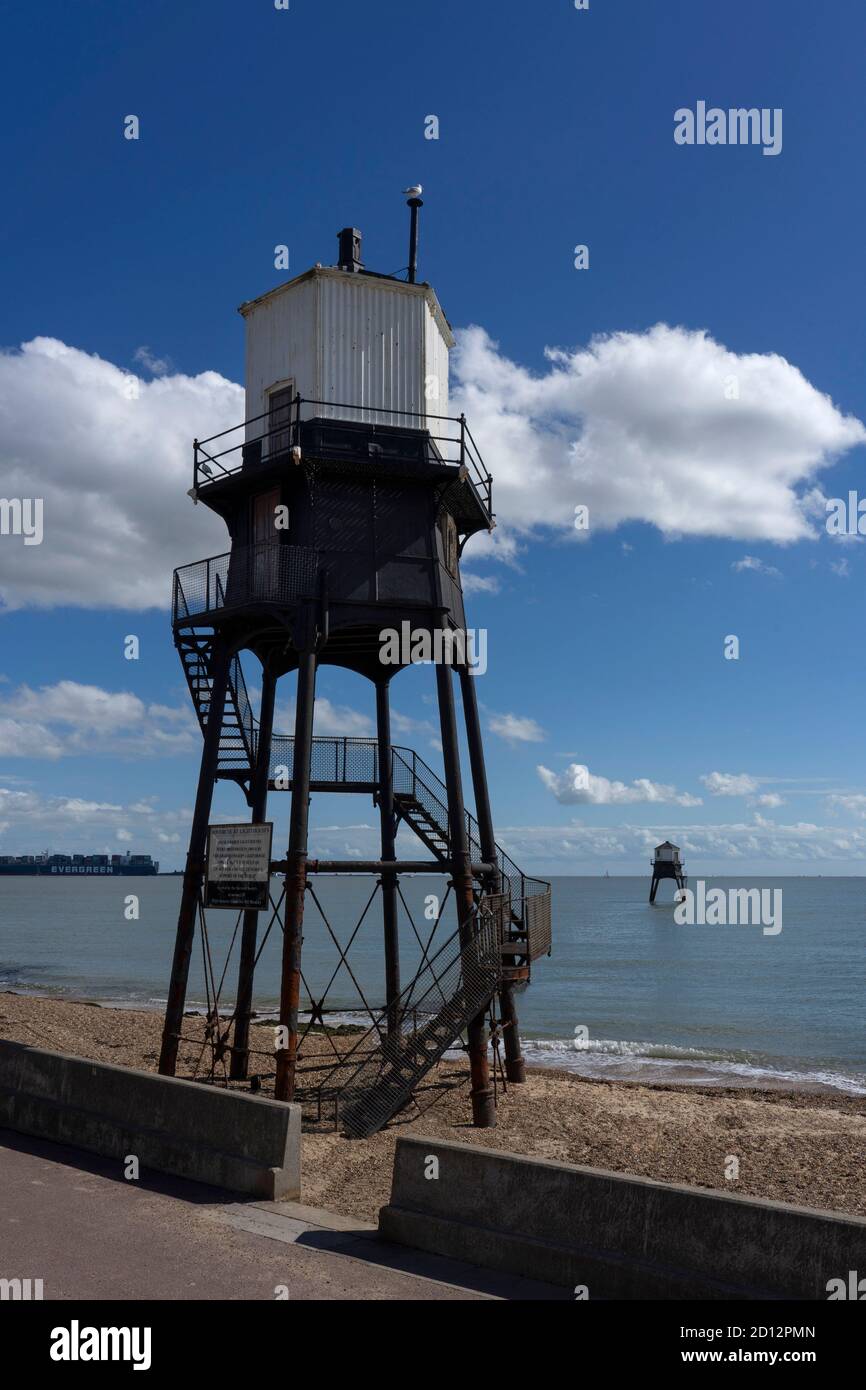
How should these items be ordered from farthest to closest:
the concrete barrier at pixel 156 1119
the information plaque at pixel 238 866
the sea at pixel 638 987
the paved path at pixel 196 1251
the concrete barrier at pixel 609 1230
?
the sea at pixel 638 987
the information plaque at pixel 238 866
the concrete barrier at pixel 156 1119
the paved path at pixel 196 1251
the concrete barrier at pixel 609 1230

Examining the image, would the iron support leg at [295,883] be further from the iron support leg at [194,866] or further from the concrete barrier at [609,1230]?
the concrete barrier at [609,1230]

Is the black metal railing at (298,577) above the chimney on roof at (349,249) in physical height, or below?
below

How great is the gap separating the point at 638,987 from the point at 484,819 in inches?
1576

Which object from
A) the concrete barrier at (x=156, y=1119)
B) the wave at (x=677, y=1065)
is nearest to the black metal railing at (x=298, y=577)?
the concrete barrier at (x=156, y=1119)

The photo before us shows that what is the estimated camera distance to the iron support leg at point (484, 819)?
2006 centimetres

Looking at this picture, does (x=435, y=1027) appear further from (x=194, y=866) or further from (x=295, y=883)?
(x=194, y=866)

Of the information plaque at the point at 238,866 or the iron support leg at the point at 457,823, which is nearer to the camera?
the information plaque at the point at 238,866

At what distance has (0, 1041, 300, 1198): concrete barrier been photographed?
408 inches

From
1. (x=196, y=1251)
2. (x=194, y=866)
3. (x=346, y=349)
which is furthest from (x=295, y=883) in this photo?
(x=346, y=349)

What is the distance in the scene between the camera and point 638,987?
188 feet

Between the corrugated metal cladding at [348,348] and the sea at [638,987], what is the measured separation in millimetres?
9000

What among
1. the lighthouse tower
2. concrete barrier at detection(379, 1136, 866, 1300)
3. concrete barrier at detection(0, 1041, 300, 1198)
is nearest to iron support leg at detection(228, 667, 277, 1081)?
the lighthouse tower
